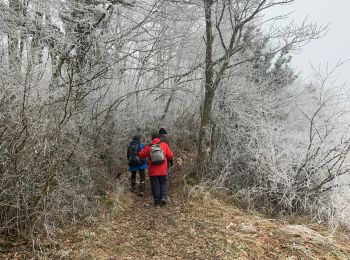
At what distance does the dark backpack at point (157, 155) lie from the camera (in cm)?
751

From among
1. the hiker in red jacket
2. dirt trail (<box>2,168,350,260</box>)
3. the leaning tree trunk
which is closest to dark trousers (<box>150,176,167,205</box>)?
the hiker in red jacket

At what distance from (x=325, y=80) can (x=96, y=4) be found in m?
5.39

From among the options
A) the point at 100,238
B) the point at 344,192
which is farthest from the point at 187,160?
the point at 100,238

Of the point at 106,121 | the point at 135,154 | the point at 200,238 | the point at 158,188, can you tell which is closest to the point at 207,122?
the point at 135,154

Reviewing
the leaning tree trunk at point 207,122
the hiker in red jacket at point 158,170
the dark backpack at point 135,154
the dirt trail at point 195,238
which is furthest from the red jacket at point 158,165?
the leaning tree trunk at point 207,122

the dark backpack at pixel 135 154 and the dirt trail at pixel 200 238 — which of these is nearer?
the dirt trail at pixel 200 238

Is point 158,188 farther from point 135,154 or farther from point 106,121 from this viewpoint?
point 106,121

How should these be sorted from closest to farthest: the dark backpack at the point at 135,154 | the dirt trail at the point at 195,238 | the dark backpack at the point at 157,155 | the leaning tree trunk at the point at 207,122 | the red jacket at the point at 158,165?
the dirt trail at the point at 195,238
the dark backpack at the point at 157,155
the red jacket at the point at 158,165
the dark backpack at the point at 135,154
the leaning tree trunk at the point at 207,122

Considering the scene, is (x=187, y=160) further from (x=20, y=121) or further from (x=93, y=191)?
(x=20, y=121)

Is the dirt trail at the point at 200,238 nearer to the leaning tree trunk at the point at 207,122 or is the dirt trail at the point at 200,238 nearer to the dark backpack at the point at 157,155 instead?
the dark backpack at the point at 157,155

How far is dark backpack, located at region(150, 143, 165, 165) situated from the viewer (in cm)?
751

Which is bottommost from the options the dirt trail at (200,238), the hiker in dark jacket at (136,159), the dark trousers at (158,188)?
the dirt trail at (200,238)

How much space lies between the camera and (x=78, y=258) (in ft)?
17.0

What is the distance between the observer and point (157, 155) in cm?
752
